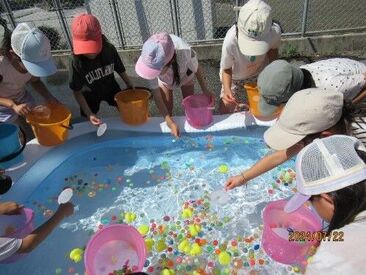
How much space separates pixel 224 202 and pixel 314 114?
59.6 inches

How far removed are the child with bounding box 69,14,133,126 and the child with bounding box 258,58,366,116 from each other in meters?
1.64

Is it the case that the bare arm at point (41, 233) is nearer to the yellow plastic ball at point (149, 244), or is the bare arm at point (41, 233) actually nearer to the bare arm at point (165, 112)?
the yellow plastic ball at point (149, 244)

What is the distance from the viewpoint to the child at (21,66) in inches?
127

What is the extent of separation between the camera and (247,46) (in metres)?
3.16

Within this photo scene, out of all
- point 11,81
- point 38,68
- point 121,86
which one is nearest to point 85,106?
point 38,68

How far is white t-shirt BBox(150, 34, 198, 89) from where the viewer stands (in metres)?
3.51

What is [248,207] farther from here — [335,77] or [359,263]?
[359,263]

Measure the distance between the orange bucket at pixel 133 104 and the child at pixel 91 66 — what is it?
116 mm

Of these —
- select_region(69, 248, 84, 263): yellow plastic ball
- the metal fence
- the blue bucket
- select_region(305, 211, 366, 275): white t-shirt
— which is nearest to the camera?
select_region(305, 211, 366, 275): white t-shirt

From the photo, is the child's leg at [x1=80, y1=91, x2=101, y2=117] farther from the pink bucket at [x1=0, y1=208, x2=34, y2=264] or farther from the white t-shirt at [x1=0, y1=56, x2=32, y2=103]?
the pink bucket at [x1=0, y1=208, x2=34, y2=264]

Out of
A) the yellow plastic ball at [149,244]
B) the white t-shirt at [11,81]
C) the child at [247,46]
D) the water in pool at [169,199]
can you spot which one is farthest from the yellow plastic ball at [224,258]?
the white t-shirt at [11,81]

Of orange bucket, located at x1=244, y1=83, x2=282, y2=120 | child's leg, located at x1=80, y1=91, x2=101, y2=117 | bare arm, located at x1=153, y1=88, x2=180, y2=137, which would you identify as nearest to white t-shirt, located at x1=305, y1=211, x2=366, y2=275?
orange bucket, located at x1=244, y1=83, x2=282, y2=120

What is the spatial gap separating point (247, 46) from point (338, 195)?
2.03 m

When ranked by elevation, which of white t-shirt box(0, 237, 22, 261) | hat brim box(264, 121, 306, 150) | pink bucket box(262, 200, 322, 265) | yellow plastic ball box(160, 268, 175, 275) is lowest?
yellow plastic ball box(160, 268, 175, 275)
